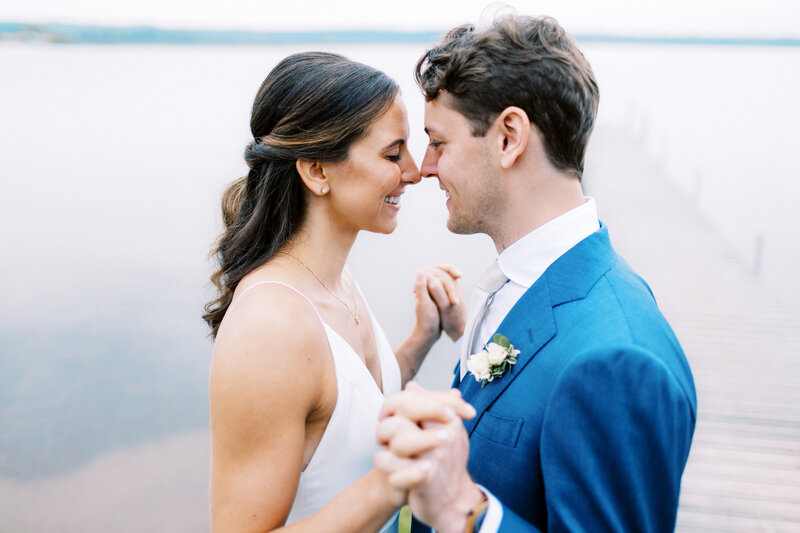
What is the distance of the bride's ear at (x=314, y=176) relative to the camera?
1.55m

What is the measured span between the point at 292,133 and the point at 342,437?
799mm

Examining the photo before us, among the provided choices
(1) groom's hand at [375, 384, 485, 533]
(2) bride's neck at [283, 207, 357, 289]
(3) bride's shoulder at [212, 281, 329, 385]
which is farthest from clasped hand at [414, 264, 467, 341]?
(1) groom's hand at [375, 384, 485, 533]

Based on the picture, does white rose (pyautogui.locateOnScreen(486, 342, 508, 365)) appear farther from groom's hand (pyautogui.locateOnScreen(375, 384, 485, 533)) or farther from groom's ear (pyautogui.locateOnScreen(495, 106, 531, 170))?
groom's ear (pyautogui.locateOnScreen(495, 106, 531, 170))

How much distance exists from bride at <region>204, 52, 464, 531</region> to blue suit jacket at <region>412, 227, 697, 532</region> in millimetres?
278

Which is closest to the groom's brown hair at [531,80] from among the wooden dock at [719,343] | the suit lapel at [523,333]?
the suit lapel at [523,333]

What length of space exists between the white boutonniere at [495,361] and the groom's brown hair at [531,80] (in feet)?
1.61

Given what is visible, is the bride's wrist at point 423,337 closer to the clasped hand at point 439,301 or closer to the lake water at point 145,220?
the clasped hand at point 439,301

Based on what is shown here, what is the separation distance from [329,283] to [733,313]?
5466 mm

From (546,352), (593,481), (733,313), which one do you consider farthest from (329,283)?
(733,313)

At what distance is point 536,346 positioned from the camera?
1210 millimetres

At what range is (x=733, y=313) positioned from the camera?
581cm

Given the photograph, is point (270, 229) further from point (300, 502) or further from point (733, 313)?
point (733, 313)

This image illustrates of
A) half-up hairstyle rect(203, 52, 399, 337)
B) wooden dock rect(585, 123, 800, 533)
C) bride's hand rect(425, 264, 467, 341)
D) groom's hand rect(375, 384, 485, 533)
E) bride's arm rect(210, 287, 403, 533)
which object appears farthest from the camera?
wooden dock rect(585, 123, 800, 533)

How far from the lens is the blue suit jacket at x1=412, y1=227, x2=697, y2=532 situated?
1.00 m
